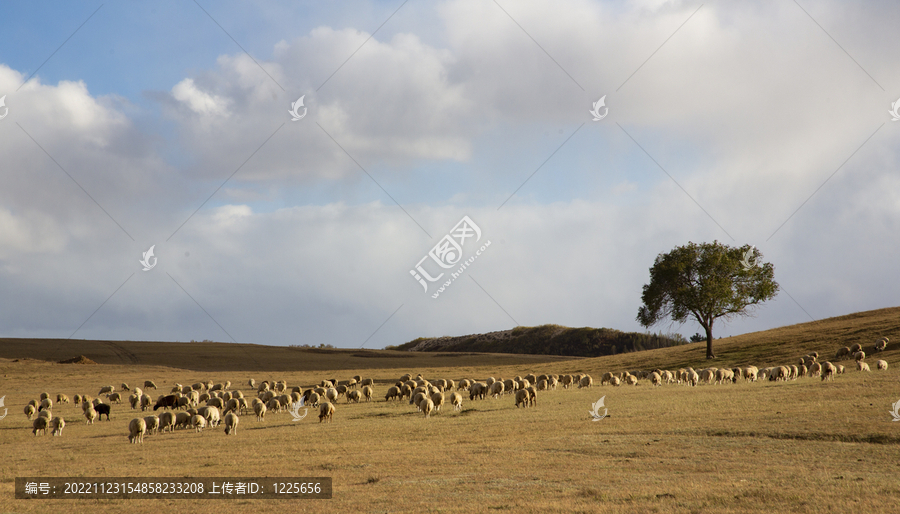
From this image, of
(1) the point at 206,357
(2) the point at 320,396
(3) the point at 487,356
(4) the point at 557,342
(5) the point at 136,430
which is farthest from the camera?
(4) the point at 557,342

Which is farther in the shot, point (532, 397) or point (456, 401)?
point (532, 397)

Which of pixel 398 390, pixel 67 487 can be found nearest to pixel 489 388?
pixel 398 390

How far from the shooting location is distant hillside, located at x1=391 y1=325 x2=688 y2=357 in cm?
11038

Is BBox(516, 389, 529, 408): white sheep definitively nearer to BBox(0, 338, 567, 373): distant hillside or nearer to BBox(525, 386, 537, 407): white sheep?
BBox(525, 386, 537, 407): white sheep

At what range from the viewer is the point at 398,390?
3638 cm

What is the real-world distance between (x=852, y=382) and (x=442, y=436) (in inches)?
825

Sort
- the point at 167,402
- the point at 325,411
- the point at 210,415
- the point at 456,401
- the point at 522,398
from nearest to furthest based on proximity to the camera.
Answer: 1. the point at 210,415
2. the point at 325,411
3. the point at 522,398
4. the point at 456,401
5. the point at 167,402

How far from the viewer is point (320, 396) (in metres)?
35.5

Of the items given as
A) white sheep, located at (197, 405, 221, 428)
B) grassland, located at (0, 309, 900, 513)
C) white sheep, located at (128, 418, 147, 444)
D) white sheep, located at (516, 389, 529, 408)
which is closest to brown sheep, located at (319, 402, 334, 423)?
grassland, located at (0, 309, 900, 513)

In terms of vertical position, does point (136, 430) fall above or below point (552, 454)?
above

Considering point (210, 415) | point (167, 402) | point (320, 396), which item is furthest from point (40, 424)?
point (320, 396)

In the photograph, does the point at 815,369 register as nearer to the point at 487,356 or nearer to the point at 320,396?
the point at 320,396

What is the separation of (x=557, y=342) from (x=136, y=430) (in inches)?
4087

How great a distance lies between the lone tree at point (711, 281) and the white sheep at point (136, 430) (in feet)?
160
